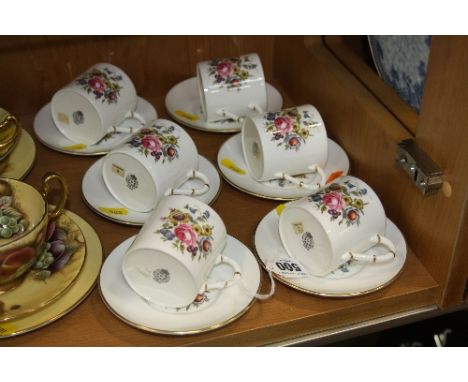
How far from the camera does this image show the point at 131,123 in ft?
3.66

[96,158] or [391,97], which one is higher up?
[391,97]

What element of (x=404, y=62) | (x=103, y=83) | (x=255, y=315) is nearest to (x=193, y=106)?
(x=103, y=83)

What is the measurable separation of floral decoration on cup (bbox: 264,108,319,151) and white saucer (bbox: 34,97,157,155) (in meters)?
0.25

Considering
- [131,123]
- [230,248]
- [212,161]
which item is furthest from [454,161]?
[131,123]

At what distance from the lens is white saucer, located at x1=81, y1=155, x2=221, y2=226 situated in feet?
3.04

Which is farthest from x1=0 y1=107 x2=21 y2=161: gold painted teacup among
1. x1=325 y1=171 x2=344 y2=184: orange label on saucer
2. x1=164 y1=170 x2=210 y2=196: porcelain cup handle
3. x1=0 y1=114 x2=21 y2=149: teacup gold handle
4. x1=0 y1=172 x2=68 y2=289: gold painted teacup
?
x1=325 y1=171 x2=344 y2=184: orange label on saucer

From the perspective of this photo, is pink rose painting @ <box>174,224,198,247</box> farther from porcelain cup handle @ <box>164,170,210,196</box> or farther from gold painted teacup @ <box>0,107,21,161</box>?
gold painted teacup @ <box>0,107,21,161</box>

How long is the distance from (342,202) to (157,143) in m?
0.28

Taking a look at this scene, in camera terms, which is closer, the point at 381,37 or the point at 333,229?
the point at 333,229

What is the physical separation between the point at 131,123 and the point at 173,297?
42cm
